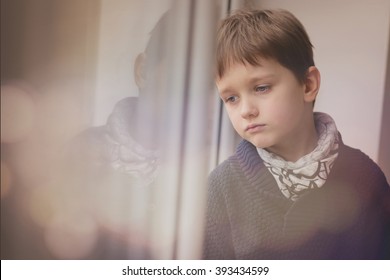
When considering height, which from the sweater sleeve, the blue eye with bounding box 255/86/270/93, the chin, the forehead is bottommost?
the sweater sleeve

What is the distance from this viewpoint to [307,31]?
1.13 m

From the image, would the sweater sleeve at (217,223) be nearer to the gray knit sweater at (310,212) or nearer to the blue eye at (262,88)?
the gray knit sweater at (310,212)

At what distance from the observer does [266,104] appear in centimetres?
109

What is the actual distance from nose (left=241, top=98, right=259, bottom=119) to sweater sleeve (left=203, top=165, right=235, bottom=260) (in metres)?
0.15

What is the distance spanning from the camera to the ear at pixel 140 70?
1.18 metres

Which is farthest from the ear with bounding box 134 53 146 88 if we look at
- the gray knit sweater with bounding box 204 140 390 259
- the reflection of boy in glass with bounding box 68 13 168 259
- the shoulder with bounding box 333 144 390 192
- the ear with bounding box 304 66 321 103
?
the shoulder with bounding box 333 144 390 192

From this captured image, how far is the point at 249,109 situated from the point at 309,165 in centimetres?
20

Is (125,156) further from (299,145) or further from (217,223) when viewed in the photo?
(299,145)

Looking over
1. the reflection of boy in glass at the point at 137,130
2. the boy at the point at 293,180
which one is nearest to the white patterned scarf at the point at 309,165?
the boy at the point at 293,180

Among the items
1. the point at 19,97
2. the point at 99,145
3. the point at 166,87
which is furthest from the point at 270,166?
the point at 19,97

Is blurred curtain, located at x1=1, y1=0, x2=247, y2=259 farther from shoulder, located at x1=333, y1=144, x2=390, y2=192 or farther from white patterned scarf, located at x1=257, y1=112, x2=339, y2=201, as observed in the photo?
shoulder, located at x1=333, y1=144, x2=390, y2=192

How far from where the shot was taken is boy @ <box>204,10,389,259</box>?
1113mm

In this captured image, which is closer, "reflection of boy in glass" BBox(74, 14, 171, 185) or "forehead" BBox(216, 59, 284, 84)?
"forehead" BBox(216, 59, 284, 84)

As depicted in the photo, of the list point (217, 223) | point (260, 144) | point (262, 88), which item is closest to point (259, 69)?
point (262, 88)
